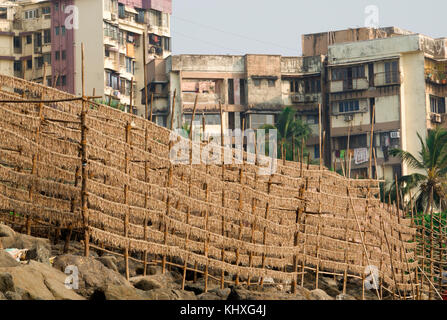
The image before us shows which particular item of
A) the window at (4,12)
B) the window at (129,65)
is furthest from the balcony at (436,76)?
the window at (4,12)

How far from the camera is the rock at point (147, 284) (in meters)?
12.5

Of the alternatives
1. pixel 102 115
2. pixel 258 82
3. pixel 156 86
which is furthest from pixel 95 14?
pixel 102 115

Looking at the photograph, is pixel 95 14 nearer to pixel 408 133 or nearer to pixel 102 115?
pixel 408 133

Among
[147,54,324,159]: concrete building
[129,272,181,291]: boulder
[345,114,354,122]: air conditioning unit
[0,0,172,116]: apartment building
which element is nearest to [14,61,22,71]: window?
[0,0,172,116]: apartment building

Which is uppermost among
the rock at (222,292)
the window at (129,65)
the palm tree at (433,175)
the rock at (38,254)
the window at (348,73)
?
the window at (129,65)

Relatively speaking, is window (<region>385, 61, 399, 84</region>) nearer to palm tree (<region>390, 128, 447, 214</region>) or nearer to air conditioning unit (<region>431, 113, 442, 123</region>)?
air conditioning unit (<region>431, 113, 442, 123</region>)

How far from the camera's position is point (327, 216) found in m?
17.8

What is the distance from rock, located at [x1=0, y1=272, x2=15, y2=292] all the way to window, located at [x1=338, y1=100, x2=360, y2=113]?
2505cm

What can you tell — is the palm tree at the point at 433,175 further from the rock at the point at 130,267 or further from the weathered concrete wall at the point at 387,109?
the rock at the point at 130,267

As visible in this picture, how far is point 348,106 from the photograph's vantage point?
34.1m

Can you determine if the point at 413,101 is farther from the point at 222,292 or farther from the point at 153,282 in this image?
the point at 153,282

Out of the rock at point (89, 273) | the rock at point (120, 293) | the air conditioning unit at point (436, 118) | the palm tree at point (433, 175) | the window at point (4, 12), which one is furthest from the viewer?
the window at point (4, 12)

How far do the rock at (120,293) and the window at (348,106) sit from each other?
23803 millimetres

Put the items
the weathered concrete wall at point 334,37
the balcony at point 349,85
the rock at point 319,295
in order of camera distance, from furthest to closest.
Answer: the weathered concrete wall at point 334,37 → the balcony at point 349,85 → the rock at point 319,295
